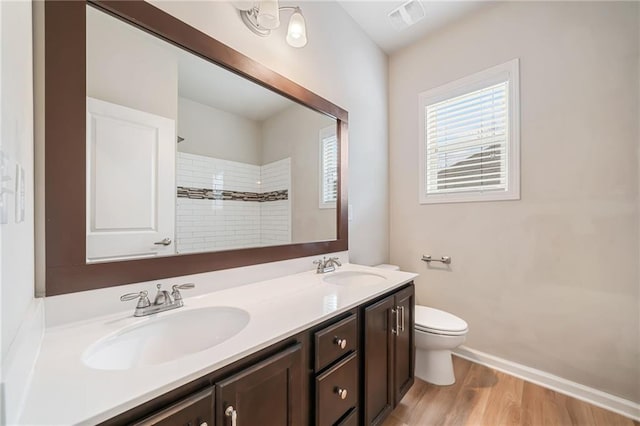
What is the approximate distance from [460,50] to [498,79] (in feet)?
1.39

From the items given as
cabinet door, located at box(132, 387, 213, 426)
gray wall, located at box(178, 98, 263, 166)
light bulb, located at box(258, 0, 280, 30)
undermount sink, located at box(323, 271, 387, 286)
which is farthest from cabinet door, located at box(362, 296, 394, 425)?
light bulb, located at box(258, 0, 280, 30)

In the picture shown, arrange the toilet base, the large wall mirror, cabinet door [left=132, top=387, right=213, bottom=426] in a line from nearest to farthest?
cabinet door [left=132, top=387, right=213, bottom=426], the large wall mirror, the toilet base

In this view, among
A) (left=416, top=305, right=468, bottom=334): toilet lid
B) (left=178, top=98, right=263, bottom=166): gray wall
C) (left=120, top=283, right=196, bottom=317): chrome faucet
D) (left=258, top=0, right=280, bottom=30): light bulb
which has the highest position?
(left=258, top=0, right=280, bottom=30): light bulb

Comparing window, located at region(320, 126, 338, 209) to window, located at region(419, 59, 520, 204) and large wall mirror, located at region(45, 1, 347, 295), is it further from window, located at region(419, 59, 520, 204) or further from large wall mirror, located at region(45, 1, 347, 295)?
window, located at region(419, 59, 520, 204)

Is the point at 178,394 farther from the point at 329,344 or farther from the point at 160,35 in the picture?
the point at 160,35

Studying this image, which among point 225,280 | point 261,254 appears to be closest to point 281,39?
point 261,254

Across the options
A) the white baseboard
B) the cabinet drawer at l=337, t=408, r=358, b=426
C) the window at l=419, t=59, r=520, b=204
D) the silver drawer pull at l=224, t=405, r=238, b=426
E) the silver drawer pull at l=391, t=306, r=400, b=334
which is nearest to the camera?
the silver drawer pull at l=224, t=405, r=238, b=426

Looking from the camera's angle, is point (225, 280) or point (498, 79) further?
point (498, 79)

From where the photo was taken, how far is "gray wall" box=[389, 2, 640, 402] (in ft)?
5.01

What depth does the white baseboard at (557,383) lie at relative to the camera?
151 centimetres

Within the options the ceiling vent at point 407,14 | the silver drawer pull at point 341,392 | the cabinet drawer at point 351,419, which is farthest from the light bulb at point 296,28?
the cabinet drawer at point 351,419

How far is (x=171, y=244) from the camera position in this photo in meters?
1.09

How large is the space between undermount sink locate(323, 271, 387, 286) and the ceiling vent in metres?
1.99

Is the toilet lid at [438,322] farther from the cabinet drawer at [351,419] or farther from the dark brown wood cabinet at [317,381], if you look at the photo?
the cabinet drawer at [351,419]
